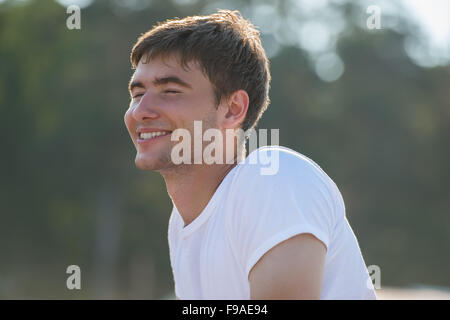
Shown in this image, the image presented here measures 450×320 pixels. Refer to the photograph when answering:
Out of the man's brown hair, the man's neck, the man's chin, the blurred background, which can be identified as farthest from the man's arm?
the blurred background

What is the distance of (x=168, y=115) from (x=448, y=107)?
82.6ft

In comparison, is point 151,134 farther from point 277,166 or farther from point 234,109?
point 277,166

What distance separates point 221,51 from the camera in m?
2.73

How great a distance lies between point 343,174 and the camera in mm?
24641

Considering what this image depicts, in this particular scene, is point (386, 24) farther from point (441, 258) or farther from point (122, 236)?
point (122, 236)

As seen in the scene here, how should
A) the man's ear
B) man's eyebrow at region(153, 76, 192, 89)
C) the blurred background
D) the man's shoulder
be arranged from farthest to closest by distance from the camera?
the blurred background → the man's ear → man's eyebrow at region(153, 76, 192, 89) → the man's shoulder

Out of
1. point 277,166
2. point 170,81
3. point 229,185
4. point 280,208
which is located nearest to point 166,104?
point 170,81

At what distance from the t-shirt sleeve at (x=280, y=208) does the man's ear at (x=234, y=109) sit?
19.4 inches

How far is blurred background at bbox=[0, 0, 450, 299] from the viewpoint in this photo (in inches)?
920

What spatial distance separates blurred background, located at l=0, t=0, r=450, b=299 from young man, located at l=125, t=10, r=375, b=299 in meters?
20.1

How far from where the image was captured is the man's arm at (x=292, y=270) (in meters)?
1.97

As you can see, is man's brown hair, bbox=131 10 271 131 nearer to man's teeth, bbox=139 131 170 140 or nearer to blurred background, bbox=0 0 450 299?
man's teeth, bbox=139 131 170 140
